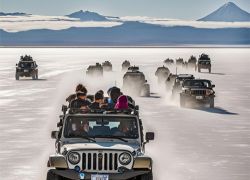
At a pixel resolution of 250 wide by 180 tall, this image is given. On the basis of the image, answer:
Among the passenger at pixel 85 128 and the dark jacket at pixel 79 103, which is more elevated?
the dark jacket at pixel 79 103

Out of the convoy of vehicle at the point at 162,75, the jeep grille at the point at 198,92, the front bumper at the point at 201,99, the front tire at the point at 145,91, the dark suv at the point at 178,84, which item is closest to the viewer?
the front bumper at the point at 201,99

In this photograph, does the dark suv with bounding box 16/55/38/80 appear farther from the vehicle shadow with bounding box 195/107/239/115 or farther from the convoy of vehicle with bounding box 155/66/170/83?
the vehicle shadow with bounding box 195/107/239/115

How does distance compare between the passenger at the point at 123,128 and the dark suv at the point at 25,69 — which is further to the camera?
the dark suv at the point at 25,69

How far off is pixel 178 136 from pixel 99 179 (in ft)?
38.6

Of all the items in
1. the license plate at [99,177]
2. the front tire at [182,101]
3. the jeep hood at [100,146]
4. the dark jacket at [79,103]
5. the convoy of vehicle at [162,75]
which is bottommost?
the license plate at [99,177]

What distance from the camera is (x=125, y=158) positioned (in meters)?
10.9

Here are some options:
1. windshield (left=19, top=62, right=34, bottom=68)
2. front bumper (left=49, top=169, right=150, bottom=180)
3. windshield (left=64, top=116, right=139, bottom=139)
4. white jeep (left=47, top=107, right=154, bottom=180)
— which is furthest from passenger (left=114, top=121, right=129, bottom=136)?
windshield (left=19, top=62, right=34, bottom=68)

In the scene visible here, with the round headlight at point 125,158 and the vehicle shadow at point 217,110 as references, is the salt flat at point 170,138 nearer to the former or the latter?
the vehicle shadow at point 217,110

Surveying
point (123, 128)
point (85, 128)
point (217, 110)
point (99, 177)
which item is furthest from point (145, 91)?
point (99, 177)

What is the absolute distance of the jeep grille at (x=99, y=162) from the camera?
10820 millimetres

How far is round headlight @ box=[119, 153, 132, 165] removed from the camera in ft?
35.8

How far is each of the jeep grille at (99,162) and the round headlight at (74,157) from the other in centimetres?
9

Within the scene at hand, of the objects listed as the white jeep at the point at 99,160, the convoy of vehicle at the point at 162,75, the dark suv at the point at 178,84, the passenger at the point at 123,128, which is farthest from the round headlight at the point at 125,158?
the convoy of vehicle at the point at 162,75

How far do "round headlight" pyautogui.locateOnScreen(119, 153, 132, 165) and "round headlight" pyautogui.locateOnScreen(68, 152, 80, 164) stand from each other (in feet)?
2.20
